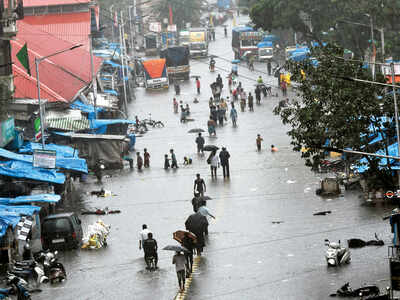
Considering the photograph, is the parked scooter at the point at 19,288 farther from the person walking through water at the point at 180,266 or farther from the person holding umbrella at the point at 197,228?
the person holding umbrella at the point at 197,228

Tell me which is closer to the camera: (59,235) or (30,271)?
(30,271)

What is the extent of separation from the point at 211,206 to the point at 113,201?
16.7ft

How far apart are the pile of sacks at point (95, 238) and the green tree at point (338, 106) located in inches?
293

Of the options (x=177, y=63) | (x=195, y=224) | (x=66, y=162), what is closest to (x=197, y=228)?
(x=195, y=224)

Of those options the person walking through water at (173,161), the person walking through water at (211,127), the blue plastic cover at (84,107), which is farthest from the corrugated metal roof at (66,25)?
the person walking through water at (173,161)

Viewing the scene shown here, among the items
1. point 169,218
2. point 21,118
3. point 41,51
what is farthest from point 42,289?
point 41,51

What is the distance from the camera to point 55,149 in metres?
45.2

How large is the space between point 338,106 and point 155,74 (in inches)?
2311

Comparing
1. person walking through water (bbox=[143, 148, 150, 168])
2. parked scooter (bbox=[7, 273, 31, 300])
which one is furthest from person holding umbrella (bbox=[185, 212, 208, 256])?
person walking through water (bbox=[143, 148, 150, 168])

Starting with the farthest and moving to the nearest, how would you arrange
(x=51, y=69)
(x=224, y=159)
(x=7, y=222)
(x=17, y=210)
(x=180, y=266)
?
(x=51, y=69) < (x=224, y=159) < (x=17, y=210) < (x=7, y=222) < (x=180, y=266)

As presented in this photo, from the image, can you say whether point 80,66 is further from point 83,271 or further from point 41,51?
point 83,271

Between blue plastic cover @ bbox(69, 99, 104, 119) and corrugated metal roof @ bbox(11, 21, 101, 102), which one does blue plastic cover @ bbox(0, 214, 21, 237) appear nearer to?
corrugated metal roof @ bbox(11, 21, 101, 102)

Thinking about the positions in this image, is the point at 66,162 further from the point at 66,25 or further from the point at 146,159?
the point at 66,25

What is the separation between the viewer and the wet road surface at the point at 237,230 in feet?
79.1
